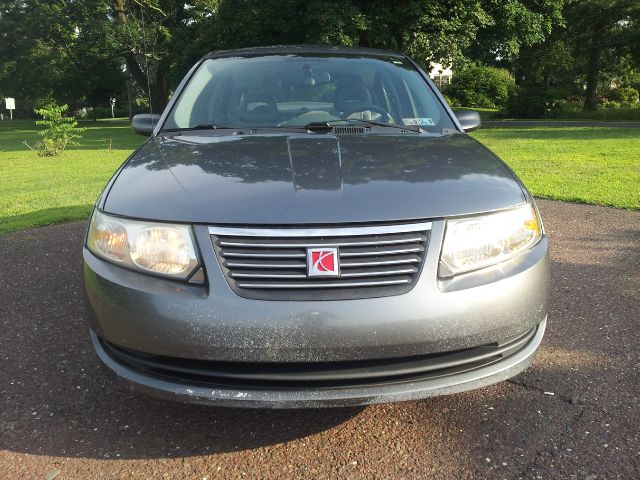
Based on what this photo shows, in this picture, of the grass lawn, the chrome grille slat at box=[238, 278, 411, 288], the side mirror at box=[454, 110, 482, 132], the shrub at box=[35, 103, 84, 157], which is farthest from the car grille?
the shrub at box=[35, 103, 84, 157]

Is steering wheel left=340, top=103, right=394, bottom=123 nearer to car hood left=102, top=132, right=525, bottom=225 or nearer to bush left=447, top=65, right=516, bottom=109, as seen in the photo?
car hood left=102, top=132, right=525, bottom=225

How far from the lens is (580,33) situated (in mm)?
29391

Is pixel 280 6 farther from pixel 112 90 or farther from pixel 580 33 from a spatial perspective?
pixel 112 90

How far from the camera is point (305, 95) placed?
3.39m

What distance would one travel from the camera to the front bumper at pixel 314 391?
191 cm

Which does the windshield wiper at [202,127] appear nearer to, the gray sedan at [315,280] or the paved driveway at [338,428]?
the gray sedan at [315,280]

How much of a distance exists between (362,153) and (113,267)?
116 cm

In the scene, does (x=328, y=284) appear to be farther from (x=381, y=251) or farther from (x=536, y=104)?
(x=536, y=104)

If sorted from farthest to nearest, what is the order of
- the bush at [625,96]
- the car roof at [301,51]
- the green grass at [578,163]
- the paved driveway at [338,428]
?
the bush at [625,96] → the green grass at [578,163] → the car roof at [301,51] → the paved driveway at [338,428]

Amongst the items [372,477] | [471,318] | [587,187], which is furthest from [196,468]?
[587,187]

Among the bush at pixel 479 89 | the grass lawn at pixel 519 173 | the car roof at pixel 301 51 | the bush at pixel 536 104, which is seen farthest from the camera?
the bush at pixel 479 89

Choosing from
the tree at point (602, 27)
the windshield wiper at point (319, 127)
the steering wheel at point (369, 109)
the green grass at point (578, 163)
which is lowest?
the green grass at point (578, 163)

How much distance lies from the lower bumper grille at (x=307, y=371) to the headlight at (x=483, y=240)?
33cm

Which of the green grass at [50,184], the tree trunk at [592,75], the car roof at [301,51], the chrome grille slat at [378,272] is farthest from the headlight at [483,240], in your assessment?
the tree trunk at [592,75]
